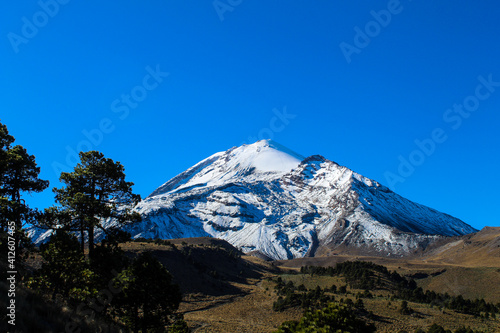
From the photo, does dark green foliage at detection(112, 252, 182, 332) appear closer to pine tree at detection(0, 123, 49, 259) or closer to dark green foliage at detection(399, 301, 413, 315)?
pine tree at detection(0, 123, 49, 259)

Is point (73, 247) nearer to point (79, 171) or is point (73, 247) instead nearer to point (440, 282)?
point (79, 171)

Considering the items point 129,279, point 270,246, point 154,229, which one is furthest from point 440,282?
point 154,229

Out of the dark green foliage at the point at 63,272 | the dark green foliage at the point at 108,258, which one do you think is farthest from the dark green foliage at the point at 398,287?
the dark green foliage at the point at 63,272

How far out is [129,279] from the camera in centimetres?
2078

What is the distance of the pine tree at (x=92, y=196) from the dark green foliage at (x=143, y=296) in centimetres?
268

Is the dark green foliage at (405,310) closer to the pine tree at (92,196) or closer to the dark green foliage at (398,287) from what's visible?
the dark green foliage at (398,287)

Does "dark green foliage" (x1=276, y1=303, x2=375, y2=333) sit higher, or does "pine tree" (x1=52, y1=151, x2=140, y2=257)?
"pine tree" (x1=52, y1=151, x2=140, y2=257)

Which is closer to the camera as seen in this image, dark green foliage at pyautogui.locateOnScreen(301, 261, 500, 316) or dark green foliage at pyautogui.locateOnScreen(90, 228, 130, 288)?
dark green foliage at pyautogui.locateOnScreen(90, 228, 130, 288)

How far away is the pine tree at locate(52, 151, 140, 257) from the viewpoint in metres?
20.2

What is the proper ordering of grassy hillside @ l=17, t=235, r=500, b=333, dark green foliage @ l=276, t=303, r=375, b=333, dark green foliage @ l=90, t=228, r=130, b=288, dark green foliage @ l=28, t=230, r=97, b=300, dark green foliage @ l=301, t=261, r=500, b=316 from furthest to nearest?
dark green foliage @ l=301, t=261, r=500, b=316 < grassy hillside @ l=17, t=235, r=500, b=333 < dark green foliage @ l=90, t=228, r=130, b=288 < dark green foliage @ l=28, t=230, r=97, b=300 < dark green foliage @ l=276, t=303, r=375, b=333

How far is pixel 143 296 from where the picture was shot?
20.9 meters

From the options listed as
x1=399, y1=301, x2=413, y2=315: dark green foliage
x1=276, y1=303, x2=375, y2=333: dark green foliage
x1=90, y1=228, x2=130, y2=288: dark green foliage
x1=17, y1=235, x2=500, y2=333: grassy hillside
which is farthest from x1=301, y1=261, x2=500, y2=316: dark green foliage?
x1=90, y1=228, x2=130, y2=288: dark green foliage

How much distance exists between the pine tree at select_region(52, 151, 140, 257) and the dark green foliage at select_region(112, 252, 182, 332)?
8.80 feet

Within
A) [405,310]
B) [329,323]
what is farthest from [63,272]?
[405,310]
